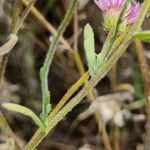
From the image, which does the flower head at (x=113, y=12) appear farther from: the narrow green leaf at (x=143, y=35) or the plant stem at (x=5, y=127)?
the plant stem at (x=5, y=127)

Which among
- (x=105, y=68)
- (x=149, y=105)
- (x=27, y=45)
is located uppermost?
(x=105, y=68)

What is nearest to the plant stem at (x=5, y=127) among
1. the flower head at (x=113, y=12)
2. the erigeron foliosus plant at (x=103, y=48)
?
the erigeron foliosus plant at (x=103, y=48)

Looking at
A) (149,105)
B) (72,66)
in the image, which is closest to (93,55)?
(149,105)

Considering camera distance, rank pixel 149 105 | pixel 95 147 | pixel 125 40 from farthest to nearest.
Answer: pixel 95 147 → pixel 149 105 → pixel 125 40

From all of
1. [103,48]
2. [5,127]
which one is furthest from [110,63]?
[5,127]

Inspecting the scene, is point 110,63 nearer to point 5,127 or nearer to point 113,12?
point 113,12

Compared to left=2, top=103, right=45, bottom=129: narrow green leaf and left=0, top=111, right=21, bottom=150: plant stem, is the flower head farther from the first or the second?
left=0, top=111, right=21, bottom=150: plant stem

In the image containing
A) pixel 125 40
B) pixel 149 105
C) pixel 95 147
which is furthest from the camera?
pixel 95 147

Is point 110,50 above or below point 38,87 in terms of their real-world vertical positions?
above

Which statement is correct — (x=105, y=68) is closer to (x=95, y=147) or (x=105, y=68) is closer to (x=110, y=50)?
(x=110, y=50)
